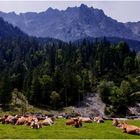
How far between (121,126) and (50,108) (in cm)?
12301

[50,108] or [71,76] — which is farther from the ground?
[71,76]

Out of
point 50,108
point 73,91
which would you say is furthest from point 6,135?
point 73,91

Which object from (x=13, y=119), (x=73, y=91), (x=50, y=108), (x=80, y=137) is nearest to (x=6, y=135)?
(x=80, y=137)

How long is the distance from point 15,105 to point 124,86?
46064mm

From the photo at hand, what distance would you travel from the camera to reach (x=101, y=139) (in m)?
30.8

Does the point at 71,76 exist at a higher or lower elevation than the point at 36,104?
→ higher

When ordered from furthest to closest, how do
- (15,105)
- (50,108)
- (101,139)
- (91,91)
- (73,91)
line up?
(91,91) < (73,91) < (50,108) < (15,105) < (101,139)

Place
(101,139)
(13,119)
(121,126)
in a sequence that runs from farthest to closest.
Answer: (13,119), (121,126), (101,139)

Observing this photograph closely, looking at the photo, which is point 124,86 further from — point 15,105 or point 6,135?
point 6,135

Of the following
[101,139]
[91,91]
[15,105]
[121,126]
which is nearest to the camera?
[101,139]

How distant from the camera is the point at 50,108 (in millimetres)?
162500

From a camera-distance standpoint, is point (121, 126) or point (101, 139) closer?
point (101, 139)

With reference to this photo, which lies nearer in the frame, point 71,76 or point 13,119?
point 13,119

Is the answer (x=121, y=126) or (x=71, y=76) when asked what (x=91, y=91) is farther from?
(x=121, y=126)
